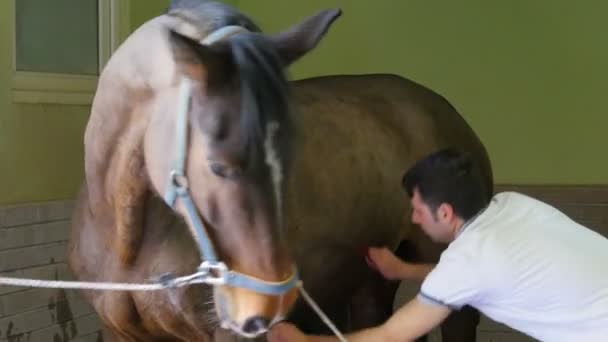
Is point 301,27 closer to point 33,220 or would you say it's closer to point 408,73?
point 33,220

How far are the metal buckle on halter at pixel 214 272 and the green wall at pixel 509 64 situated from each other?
6.87 feet

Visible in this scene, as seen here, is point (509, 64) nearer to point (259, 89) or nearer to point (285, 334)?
point (285, 334)

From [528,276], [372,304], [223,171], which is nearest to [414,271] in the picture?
[528,276]

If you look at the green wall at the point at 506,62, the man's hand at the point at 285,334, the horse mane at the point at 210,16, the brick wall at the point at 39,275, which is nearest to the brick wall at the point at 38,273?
the brick wall at the point at 39,275

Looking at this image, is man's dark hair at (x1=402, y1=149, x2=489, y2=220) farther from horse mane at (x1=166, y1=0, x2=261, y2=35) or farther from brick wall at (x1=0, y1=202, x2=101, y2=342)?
brick wall at (x1=0, y1=202, x2=101, y2=342)

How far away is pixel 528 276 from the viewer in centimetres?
176

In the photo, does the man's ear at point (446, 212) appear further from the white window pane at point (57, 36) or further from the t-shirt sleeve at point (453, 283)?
the white window pane at point (57, 36)

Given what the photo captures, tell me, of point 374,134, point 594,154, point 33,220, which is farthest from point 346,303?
point 594,154

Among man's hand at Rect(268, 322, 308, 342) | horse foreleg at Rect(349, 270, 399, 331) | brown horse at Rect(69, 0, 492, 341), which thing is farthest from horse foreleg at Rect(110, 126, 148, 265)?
horse foreleg at Rect(349, 270, 399, 331)

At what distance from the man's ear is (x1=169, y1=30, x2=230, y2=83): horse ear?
2.16 ft

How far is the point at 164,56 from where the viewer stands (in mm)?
1563

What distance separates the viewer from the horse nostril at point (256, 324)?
56.0 inches

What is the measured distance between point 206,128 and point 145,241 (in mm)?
431

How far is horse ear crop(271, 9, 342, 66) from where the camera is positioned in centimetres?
150
